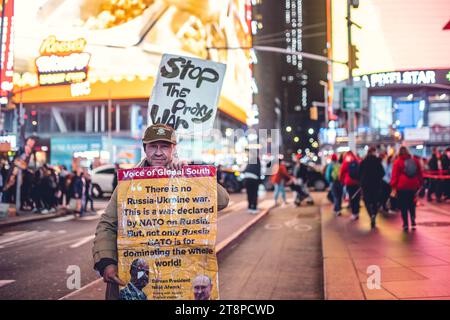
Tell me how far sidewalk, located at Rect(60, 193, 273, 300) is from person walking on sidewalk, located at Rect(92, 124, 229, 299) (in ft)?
11.2

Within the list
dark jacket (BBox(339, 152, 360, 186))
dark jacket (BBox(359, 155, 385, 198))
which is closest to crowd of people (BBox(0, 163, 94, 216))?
dark jacket (BBox(339, 152, 360, 186))

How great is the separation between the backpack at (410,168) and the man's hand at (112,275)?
8.75 m

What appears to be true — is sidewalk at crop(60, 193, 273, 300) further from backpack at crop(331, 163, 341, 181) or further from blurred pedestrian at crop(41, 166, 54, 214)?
blurred pedestrian at crop(41, 166, 54, 214)

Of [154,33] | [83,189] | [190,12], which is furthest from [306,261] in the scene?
[190,12]

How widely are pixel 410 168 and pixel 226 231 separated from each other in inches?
180

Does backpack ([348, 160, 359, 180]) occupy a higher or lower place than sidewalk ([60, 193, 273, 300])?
higher

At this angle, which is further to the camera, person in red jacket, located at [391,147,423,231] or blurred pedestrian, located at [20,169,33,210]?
blurred pedestrian, located at [20,169,33,210]

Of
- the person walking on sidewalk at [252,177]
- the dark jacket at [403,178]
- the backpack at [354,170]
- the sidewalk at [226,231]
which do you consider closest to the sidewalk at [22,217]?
the sidewalk at [226,231]

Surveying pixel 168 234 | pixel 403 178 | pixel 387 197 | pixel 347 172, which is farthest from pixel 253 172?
pixel 168 234

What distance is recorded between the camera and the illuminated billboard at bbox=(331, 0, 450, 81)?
4.59 metres

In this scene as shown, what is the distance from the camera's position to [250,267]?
29.6ft

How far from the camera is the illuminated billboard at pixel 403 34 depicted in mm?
4590

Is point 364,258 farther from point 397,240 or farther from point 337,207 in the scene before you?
point 337,207

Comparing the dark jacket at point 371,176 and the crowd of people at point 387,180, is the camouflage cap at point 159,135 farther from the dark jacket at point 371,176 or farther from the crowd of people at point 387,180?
the dark jacket at point 371,176
